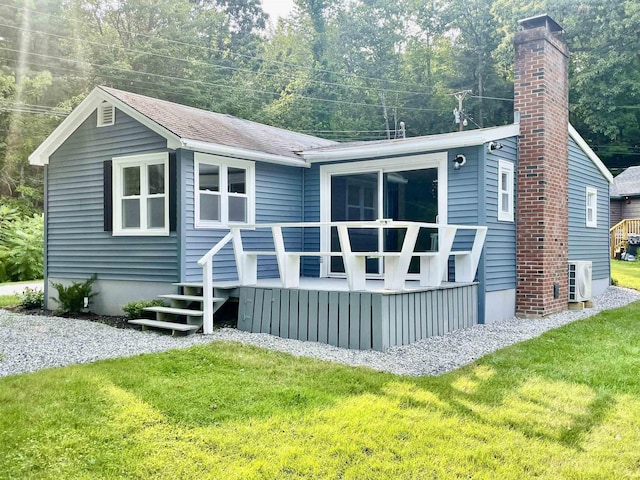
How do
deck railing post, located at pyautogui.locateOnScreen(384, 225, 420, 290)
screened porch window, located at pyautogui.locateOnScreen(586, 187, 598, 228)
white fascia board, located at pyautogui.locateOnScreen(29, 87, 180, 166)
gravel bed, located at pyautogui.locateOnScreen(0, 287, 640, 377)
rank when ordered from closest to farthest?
gravel bed, located at pyautogui.locateOnScreen(0, 287, 640, 377) < deck railing post, located at pyautogui.locateOnScreen(384, 225, 420, 290) < white fascia board, located at pyautogui.locateOnScreen(29, 87, 180, 166) < screened porch window, located at pyautogui.locateOnScreen(586, 187, 598, 228)

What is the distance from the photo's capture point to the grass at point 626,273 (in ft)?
→ 45.6

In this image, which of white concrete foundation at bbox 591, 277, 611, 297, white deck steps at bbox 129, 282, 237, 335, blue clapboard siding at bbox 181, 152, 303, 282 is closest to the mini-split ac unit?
white concrete foundation at bbox 591, 277, 611, 297

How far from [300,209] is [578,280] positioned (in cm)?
506

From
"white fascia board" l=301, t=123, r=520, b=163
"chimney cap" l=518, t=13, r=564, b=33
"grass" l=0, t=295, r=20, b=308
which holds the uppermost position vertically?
"chimney cap" l=518, t=13, r=564, b=33

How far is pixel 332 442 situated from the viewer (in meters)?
3.47

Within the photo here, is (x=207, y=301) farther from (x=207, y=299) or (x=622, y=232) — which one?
(x=622, y=232)

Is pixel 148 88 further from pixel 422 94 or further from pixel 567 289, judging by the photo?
pixel 567 289

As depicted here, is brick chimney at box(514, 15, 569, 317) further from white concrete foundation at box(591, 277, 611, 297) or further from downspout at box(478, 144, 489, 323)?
white concrete foundation at box(591, 277, 611, 297)

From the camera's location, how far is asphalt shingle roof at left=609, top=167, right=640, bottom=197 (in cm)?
2188

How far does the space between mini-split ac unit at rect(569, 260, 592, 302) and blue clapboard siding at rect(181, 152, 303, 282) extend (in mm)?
4824

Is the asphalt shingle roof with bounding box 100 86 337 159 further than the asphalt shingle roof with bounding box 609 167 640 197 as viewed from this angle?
No

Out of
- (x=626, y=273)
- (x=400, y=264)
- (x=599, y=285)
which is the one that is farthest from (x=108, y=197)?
(x=626, y=273)

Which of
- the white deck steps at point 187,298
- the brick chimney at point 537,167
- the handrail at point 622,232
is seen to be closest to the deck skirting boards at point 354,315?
the white deck steps at point 187,298

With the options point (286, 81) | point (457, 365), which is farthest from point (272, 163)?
point (286, 81)
